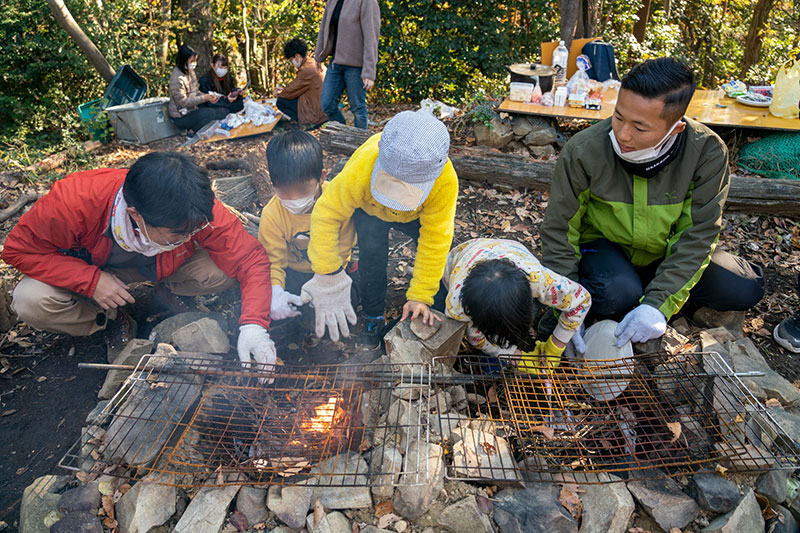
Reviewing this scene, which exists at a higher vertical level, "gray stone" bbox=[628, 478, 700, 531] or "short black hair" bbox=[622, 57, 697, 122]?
"short black hair" bbox=[622, 57, 697, 122]

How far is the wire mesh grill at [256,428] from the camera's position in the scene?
84.6 inches

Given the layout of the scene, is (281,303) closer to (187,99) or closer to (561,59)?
(561,59)

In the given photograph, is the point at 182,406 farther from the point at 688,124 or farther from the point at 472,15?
the point at 472,15

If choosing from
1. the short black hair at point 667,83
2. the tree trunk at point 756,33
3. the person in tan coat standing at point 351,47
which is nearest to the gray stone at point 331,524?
the short black hair at point 667,83

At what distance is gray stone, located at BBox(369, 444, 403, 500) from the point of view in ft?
6.81

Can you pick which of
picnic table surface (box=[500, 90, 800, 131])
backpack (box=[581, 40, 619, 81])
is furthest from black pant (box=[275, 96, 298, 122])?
backpack (box=[581, 40, 619, 81])

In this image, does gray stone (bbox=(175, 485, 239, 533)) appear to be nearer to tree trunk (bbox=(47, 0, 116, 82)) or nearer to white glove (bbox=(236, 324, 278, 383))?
white glove (bbox=(236, 324, 278, 383))

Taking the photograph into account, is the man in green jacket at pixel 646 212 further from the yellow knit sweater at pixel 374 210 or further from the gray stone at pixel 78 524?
the gray stone at pixel 78 524

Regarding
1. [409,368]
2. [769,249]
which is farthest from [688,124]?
[769,249]

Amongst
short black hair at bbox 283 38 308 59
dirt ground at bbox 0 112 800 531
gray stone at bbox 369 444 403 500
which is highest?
short black hair at bbox 283 38 308 59

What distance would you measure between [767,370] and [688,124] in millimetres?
1501

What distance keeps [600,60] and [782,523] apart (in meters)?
5.98

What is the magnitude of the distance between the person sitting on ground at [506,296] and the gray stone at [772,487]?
102cm

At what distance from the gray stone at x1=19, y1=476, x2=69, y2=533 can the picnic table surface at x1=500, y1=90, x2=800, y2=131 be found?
17.1 feet
